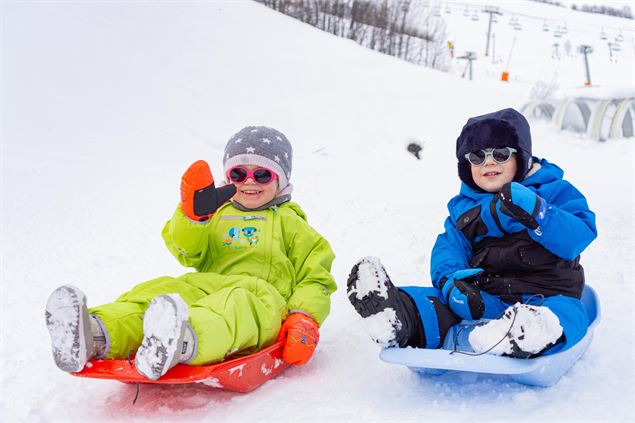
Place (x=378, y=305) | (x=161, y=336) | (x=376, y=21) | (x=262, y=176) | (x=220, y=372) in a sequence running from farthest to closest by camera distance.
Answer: (x=376, y=21) < (x=262, y=176) < (x=378, y=305) < (x=220, y=372) < (x=161, y=336)

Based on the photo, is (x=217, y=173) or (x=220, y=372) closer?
(x=220, y=372)

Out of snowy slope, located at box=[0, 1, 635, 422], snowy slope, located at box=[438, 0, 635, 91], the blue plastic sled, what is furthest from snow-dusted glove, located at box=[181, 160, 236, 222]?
snowy slope, located at box=[438, 0, 635, 91]

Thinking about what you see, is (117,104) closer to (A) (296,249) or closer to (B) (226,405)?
(A) (296,249)

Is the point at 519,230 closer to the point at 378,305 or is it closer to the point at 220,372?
the point at 378,305

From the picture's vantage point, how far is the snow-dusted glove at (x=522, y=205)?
1.94m

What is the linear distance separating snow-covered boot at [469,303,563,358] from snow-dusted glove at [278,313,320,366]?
665 millimetres

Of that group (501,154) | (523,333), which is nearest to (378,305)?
(523,333)

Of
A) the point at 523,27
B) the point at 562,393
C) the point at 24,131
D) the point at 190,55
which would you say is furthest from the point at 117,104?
the point at 523,27

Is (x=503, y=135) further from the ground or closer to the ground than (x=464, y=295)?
further from the ground

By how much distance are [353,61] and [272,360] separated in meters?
10.3

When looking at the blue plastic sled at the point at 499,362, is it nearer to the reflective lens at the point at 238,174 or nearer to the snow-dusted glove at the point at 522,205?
the snow-dusted glove at the point at 522,205

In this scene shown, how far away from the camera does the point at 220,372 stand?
185 cm

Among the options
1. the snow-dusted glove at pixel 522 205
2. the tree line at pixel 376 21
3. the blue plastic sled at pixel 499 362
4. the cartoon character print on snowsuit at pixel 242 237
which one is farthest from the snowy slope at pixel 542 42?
the blue plastic sled at pixel 499 362

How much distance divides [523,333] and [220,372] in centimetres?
93
